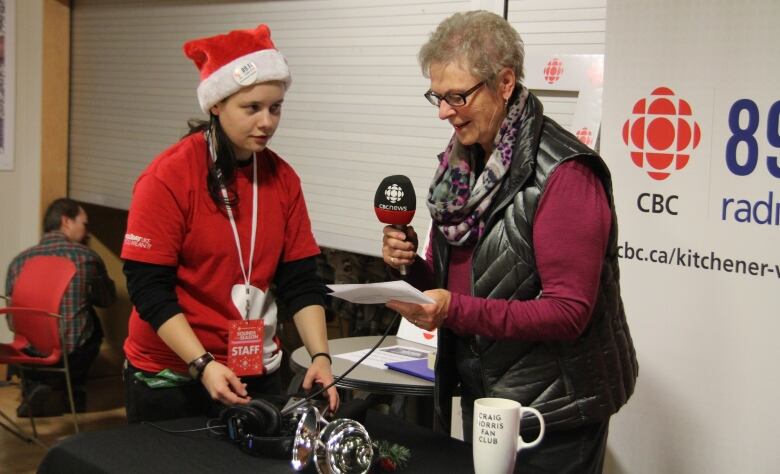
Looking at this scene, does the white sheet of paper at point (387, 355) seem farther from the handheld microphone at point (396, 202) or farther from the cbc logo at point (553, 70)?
the cbc logo at point (553, 70)

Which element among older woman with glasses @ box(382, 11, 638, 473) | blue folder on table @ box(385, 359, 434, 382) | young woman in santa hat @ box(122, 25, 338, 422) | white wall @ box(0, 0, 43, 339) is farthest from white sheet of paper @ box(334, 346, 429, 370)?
white wall @ box(0, 0, 43, 339)

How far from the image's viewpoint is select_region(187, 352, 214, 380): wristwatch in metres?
1.90

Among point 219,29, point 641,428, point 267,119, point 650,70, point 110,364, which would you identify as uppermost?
point 219,29

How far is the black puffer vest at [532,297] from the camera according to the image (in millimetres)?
1848

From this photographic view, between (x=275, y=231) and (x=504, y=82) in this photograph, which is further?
(x=275, y=231)

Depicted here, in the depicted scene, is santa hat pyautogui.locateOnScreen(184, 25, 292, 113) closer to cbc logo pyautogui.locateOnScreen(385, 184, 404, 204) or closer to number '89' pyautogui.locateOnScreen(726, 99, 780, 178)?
cbc logo pyautogui.locateOnScreen(385, 184, 404, 204)

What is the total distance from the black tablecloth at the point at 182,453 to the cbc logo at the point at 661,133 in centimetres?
106

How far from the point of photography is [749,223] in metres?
2.27

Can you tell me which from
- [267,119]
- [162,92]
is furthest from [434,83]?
[162,92]

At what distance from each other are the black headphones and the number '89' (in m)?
1.31

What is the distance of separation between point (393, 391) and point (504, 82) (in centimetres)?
95

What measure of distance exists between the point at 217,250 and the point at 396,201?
419 mm

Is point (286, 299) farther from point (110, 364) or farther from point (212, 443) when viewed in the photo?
point (110, 364)

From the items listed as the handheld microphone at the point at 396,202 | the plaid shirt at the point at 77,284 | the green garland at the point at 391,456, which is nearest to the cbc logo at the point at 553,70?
the handheld microphone at the point at 396,202
